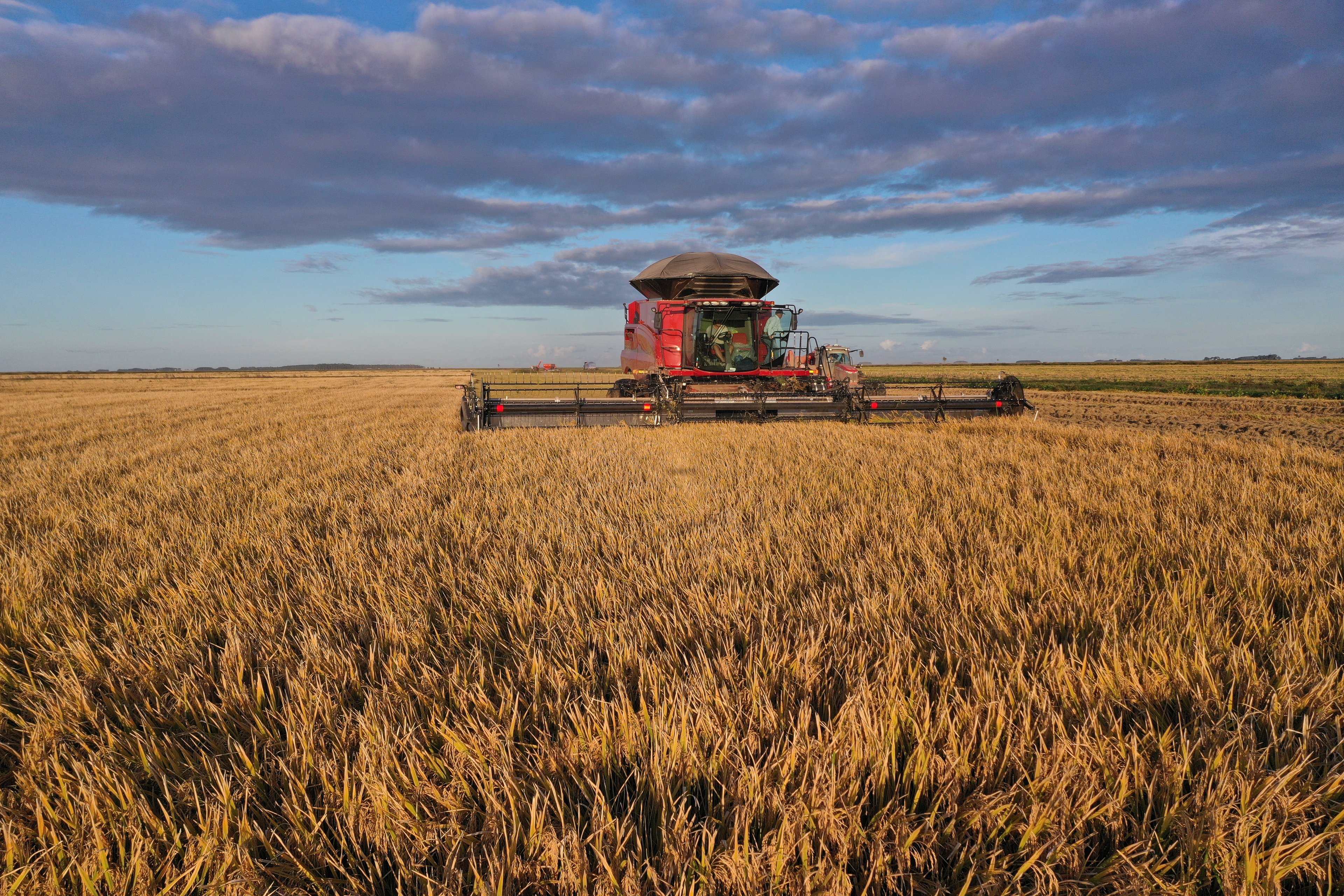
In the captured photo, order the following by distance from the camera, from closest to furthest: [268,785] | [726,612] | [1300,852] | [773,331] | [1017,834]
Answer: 1. [1300,852]
2. [1017,834]
3. [268,785]
4. [726,612]
5. [773,331]

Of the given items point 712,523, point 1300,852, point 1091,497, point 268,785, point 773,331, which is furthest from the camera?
point 773,331

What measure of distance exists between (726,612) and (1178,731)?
4.84 feet

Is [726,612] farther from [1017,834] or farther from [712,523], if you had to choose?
[712,523]

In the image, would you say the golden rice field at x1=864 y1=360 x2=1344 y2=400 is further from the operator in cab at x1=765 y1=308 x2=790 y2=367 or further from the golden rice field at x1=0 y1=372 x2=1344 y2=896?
the golden rice field at x1=0 y1=372 x2=1344 y2=896

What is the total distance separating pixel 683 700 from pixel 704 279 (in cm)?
1425

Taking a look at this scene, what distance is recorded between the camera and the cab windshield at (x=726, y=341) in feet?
44.3

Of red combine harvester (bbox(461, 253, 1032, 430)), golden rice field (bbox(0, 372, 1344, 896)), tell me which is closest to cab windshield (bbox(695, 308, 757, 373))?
red combine harvester (bbox(461, 253, 1032, 430))

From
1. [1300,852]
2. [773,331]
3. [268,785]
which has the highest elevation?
[773,331]

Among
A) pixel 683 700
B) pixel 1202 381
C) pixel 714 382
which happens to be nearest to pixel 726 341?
pixel 714 382

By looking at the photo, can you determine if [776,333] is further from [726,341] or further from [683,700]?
[683,700]

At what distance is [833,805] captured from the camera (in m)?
1.41

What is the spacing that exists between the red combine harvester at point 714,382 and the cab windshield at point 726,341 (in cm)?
2

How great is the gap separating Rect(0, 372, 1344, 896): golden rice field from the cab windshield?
29.7 feet

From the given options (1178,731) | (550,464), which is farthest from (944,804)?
(550,464)
